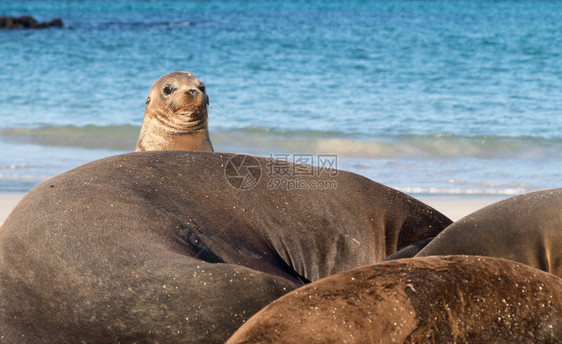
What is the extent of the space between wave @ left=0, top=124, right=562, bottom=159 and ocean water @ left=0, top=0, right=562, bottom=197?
0.09 feet

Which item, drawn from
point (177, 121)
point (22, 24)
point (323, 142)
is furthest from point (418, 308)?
point (22, 24)

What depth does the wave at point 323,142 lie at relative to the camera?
9461mm

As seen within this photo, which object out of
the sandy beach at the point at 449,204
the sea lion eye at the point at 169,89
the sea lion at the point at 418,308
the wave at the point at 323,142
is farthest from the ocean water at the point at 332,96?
the sea lion at the point at 418,308

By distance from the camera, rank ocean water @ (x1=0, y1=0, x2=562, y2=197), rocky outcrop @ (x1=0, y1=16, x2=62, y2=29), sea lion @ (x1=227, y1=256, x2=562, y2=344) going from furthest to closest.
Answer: rocky outcrop @ (x1=0, y1=16, x2=62, y2=29)
ocean water @ (x1=0, y1=0, x2=562, y2=197)
sea lion @ (x1=227, y1=256, x2=562, y2=344)

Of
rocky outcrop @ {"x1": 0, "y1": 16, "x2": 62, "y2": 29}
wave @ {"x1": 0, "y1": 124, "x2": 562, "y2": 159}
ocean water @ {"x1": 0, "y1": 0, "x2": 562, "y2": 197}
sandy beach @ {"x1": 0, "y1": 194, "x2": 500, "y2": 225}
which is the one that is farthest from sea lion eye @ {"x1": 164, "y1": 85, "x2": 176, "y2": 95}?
rocky outcrop @ {"x1": 0, "y1": 16, "x2": 62, "y2": 29}

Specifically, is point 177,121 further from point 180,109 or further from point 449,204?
point 449,204

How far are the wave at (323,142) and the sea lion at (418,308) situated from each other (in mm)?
7315

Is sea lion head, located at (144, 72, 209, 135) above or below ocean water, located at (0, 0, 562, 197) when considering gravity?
above

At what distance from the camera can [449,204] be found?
6336mm

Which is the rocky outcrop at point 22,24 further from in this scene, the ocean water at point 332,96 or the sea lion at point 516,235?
the sea lion at point 516,235

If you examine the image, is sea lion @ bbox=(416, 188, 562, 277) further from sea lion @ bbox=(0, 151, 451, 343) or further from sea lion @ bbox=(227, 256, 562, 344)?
sea lion @ bbox=(227, 256, 562, 344)

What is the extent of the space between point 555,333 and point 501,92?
1283 centimetres

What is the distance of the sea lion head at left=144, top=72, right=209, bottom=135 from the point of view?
640 centimetres

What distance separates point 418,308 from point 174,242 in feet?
3.57
